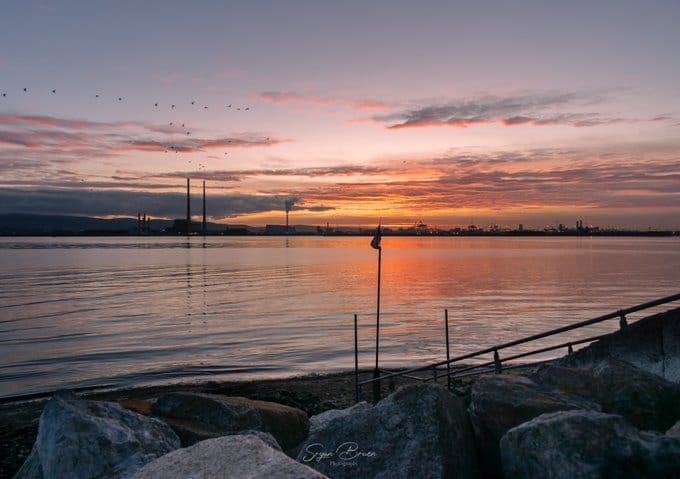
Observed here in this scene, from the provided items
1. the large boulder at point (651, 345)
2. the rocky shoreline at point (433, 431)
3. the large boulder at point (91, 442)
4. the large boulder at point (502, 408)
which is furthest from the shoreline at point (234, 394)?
the large boulder at point (502, 408)

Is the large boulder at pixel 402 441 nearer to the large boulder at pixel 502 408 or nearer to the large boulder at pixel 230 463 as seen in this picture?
the large boulder at pixel 502 408

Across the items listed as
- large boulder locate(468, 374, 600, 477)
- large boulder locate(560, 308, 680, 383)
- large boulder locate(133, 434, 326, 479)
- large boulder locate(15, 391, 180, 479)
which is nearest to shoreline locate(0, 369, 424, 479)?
large boulder locate(15, 391, 180, 479)

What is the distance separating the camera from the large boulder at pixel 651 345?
28.9 feet

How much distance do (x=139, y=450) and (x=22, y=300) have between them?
1805 inches

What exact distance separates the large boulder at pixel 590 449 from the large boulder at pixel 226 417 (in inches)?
171

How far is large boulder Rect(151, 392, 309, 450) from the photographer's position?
853 cm

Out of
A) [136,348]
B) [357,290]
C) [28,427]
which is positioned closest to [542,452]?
[28,427]

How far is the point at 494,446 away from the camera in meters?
6.80

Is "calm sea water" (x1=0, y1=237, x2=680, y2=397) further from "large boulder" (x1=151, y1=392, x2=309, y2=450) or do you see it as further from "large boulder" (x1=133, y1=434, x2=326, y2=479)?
"large boulder" (x1=133, y1=434, x2=326, y2=479)

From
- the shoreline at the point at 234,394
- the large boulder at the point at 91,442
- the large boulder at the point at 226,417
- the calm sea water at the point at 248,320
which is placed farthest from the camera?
the calm sea water at the point at 248,320

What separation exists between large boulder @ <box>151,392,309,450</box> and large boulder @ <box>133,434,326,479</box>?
11.4ft

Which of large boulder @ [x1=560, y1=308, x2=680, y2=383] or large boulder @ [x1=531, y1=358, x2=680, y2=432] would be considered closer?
large boulder @ [x1=531, y1=358, x2=680, y2=432]

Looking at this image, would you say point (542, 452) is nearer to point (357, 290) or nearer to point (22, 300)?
point (22, 300)

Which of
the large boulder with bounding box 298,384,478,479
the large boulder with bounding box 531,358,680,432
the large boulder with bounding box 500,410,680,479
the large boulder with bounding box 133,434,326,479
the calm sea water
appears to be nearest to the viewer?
the large boulder with bounding box 133,434,326,479
